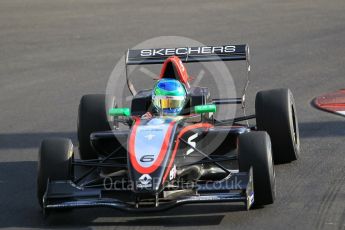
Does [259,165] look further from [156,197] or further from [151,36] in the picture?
[151,36]

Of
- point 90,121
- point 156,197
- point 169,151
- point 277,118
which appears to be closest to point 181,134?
point 169,151

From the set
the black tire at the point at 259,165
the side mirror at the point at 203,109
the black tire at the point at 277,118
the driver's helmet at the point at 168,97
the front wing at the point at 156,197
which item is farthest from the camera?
the black tire at the point at 277,118

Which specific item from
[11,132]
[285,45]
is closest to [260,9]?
[285,45]

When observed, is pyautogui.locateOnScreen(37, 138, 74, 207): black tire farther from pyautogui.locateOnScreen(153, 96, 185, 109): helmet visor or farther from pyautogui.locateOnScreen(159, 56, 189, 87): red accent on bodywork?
pyautogui.locateOnScreen(159, 56, 189, 87): red accent on bodywork

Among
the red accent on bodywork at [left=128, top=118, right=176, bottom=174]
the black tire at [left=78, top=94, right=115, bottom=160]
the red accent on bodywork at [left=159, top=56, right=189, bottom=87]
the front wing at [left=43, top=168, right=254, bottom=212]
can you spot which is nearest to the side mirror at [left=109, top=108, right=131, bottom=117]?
the black tire at [left=78, top=94, right=115, bottom=160]

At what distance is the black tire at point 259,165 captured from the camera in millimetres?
8633

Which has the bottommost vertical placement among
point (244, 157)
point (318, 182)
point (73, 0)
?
point (73, 0)

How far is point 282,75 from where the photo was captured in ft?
53.2

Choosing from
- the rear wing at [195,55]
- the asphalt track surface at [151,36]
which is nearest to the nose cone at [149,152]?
the asphalt track surface at [151,36]

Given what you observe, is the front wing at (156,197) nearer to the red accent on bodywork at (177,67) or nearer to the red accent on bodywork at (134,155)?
the red accent on bodywork at (134,155)

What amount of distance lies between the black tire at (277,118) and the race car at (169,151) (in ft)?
0.03

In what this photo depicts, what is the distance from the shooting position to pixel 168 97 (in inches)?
392

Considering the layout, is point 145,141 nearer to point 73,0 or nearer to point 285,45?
point 285,45

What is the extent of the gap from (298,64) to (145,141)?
28.5ft
